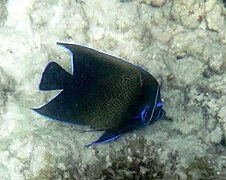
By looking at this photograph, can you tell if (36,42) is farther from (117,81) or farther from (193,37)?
(193,37)

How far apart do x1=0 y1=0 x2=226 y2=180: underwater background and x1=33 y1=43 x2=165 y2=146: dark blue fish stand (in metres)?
0.23

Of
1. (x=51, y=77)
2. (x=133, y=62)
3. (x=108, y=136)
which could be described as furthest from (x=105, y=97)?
(x=133, y=62)

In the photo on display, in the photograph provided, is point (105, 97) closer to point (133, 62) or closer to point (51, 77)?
point (51, 77)

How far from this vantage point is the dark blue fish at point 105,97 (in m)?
2.60

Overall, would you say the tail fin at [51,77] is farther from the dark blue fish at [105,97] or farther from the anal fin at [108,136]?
the anal fin at [108,136]

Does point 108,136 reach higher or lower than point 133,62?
lower

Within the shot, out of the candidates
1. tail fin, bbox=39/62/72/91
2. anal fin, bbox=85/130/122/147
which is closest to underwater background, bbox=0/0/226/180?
anal fin, bbox=85/130/122/147

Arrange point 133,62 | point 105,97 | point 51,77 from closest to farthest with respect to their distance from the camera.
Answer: point 51,77, point 105,97, point 133,62

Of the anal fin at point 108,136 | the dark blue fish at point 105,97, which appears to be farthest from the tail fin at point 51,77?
the anal fin at point 108,136

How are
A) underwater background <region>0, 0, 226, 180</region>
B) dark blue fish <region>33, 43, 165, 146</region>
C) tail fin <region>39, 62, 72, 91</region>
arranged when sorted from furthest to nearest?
underwater background <region>0, 0, 226, 180</region> → dark blue fish <region>33, 43, 165, 146</region> → tail fin <region>39, 62, 72, 91</region>

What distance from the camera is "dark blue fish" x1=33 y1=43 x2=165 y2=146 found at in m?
2.60

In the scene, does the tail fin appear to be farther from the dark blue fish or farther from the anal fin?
the anal fin

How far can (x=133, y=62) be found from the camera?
3428mm

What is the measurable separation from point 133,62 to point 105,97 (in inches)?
33.4
